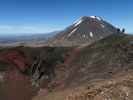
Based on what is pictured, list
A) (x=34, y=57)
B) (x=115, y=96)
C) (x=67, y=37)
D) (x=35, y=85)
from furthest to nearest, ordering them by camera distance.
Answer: (x=67, y=37) → (x=34, y=57) → (x=35, y=85) → (x=115, y=96)

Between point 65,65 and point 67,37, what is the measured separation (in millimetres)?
114645

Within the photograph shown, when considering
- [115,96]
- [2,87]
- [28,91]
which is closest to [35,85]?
[28,91]

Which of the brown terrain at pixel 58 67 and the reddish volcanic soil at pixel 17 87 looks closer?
the brown terrain at pixel 58 67

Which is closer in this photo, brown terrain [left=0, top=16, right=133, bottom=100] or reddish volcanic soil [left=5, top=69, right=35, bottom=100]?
brown terrain [left=0, top=16, right=133, bottom=100]

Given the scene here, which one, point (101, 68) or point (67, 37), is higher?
point (67, 37)

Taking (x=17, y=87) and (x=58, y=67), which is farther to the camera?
(x=58, y=67)

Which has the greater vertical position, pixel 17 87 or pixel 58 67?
pixel 58 67

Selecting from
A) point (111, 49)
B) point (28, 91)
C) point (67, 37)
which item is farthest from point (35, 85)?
point (67, 37)

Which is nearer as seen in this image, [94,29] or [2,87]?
[2,87]

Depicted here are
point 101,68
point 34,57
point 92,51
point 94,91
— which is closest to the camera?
point 94,91

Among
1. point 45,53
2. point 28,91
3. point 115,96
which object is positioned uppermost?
point 45,53

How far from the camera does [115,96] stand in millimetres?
33250

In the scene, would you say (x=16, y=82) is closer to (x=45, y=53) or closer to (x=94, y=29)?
(x=45, y=53)

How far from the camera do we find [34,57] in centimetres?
7381
